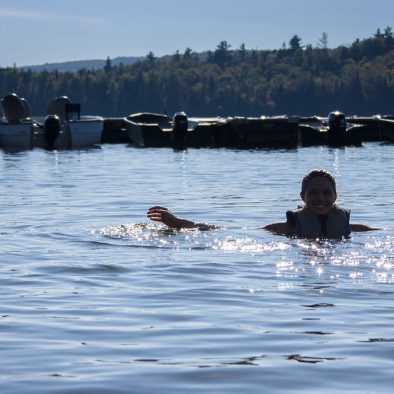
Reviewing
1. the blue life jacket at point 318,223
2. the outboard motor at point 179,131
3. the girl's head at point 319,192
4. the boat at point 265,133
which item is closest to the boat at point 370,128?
the boat at point 265,133

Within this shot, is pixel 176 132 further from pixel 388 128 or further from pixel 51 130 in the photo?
pixel 388 128

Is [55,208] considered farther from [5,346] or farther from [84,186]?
[5,346]

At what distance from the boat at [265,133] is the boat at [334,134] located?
1.78 metres

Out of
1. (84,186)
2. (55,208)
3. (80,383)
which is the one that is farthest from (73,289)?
(84,186)

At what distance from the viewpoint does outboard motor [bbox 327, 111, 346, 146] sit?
56594 mm

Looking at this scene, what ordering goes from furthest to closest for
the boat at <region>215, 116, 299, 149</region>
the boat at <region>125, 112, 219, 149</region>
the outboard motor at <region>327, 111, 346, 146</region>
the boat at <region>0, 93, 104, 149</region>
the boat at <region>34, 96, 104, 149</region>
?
the outboard motor at <region>327, 111, 346, 146</region> → the boat at <region>125, 112, 219, 149</region> → the boat at <region>215, 116, 299, 149</region> → the boat at <region>34, 96, 104, 149</region> → the boat at <region>0, 93, 104, 149</region>

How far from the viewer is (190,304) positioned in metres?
9.63

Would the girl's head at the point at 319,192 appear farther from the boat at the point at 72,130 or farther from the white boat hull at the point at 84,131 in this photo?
the white boat hull at the point at 84,131

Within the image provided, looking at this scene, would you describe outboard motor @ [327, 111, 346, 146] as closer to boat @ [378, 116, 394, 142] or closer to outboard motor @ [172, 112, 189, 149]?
boat @ [378, 116, 394, 142]

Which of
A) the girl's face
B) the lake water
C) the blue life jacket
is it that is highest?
the girl's face

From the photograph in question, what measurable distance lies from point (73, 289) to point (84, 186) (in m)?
18.2

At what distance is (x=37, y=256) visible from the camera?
13.0 meters

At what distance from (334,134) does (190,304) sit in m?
47.8

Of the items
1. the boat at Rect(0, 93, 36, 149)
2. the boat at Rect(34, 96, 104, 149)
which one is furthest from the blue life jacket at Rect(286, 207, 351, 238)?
the boat at Rect(34, 96, 104, 149)
